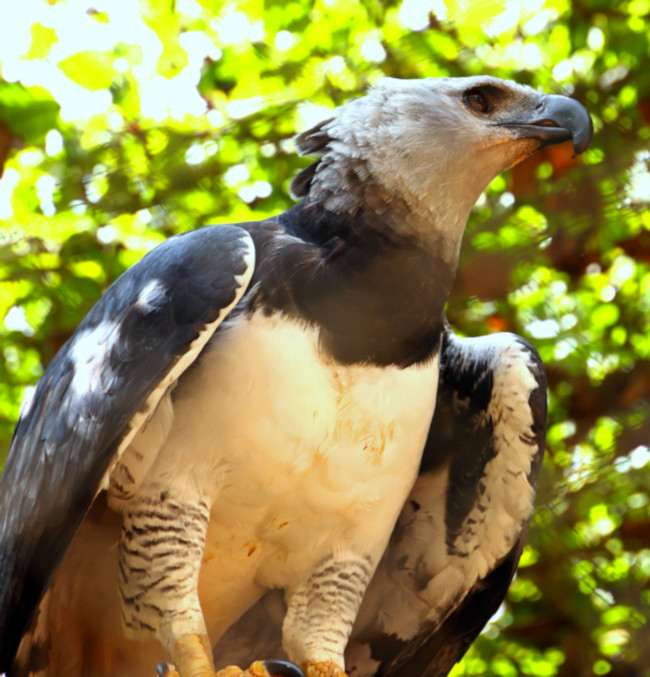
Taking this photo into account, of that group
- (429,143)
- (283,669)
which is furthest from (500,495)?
(429,143)

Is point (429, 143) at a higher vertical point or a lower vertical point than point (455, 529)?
higher

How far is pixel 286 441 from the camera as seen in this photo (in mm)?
2359

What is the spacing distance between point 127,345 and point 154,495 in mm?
383

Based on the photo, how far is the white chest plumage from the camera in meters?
2.37

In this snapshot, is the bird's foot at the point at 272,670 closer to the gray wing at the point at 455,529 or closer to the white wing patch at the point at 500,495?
the gray wing at the point at 455,529

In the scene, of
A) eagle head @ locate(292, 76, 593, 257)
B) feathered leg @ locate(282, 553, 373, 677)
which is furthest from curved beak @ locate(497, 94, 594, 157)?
feathered leg @ locate(282, 553, 373, 677)

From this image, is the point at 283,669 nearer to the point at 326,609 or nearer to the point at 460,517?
the point at 326,609

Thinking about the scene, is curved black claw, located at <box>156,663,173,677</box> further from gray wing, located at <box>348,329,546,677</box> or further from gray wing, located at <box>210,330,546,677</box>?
gray wing, located at <box>348,329,546,677</box>

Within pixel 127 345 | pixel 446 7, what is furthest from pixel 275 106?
pixel 127 345

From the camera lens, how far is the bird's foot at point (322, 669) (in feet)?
8.00

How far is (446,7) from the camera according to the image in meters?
3.42

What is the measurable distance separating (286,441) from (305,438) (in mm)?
48

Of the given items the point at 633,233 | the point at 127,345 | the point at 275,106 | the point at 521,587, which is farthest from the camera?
the point at 521,587

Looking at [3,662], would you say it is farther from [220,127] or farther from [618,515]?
[618,515]
